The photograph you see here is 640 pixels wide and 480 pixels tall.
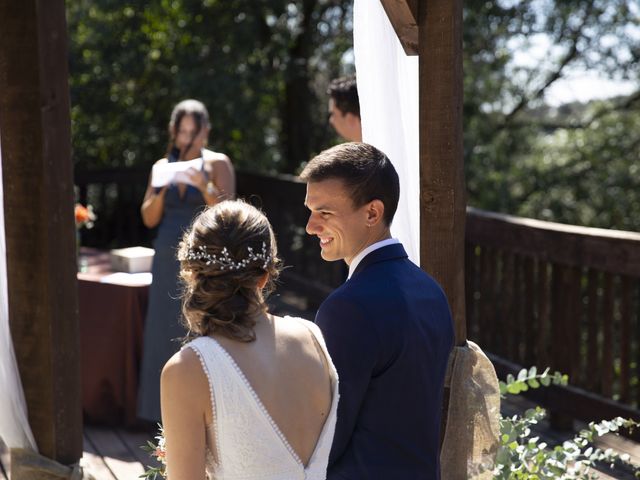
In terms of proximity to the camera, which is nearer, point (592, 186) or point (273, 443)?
point (273, 443)

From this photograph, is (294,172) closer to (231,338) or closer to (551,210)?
(551,210)

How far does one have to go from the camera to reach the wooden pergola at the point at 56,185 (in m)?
2.74

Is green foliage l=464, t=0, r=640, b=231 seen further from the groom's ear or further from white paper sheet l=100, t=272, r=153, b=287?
the groom's ear

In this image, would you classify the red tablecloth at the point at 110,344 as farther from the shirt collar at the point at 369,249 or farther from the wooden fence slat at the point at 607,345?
the shirt collar at the point at 369,249

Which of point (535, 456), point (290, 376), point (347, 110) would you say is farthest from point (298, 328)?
point (347, 110)

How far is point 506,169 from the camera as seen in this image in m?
11.3

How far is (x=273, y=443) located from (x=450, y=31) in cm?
160

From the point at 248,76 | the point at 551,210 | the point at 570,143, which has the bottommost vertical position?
the point at 551,210

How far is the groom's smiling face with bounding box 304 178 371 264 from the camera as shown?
2.07 metres

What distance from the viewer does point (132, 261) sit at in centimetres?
518

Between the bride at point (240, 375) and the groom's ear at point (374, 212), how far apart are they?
11.1 inches

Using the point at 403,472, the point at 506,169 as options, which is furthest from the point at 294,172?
the point at 403,472

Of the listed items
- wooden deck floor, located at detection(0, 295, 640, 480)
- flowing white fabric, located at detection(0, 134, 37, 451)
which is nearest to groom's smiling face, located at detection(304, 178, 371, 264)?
flowing white fabric, located at detection(0, 134, 37, 451)

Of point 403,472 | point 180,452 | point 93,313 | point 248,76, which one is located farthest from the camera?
point 248,76
